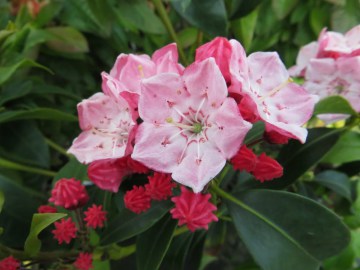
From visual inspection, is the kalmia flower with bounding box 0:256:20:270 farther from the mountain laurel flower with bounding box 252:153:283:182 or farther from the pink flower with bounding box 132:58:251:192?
the mountain laurel flower with bounding box 252:153:283:182

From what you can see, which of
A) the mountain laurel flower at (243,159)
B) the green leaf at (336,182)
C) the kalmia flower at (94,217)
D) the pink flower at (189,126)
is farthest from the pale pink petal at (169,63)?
the green leaf at (336,182)

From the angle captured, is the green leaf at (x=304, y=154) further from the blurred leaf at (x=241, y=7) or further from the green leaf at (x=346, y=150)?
the blurred leaf at (x=241, y=7)

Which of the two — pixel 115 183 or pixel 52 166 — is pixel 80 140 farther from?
pixel 52 166

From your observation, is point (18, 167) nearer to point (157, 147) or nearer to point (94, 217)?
point (94, 217)

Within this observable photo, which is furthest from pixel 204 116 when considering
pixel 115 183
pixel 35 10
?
pixel 35 10

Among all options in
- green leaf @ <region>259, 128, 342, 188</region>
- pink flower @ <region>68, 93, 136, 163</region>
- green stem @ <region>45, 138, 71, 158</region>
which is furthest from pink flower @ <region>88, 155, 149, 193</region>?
green stem @ <region>45, 138, 71, 158</region>

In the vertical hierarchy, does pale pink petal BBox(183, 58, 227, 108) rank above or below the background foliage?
above
